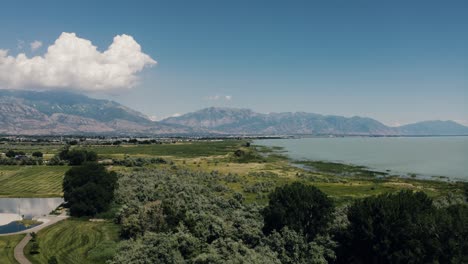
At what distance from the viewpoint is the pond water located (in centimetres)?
6744

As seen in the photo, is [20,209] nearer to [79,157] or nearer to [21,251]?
[21,251]

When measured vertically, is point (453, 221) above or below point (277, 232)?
above

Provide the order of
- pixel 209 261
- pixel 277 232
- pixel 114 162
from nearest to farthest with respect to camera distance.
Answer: pixel 209 261 < pixel 277 232 < pixel 114 162

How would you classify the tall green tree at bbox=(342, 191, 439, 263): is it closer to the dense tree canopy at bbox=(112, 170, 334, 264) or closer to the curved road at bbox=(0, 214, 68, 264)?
the dense tree canopy at bbox=(112, 170, 334, 264)

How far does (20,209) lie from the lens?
82188mm

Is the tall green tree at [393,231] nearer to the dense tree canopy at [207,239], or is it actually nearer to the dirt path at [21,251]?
the dense tree canopy at [207,239]

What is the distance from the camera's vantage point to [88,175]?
8200 cm

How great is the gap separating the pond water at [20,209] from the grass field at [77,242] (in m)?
9.20

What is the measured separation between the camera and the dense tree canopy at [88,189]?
7262cm

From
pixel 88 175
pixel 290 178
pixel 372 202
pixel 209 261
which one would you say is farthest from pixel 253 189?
pixel 209 261

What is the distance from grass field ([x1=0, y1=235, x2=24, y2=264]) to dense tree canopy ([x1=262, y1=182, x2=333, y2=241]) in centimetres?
3629

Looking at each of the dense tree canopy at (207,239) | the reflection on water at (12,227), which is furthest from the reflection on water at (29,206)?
the dense tree canopy at (207,239)

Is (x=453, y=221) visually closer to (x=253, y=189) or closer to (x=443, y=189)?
(x=253, y=189)

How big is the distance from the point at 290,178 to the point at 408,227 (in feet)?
250
